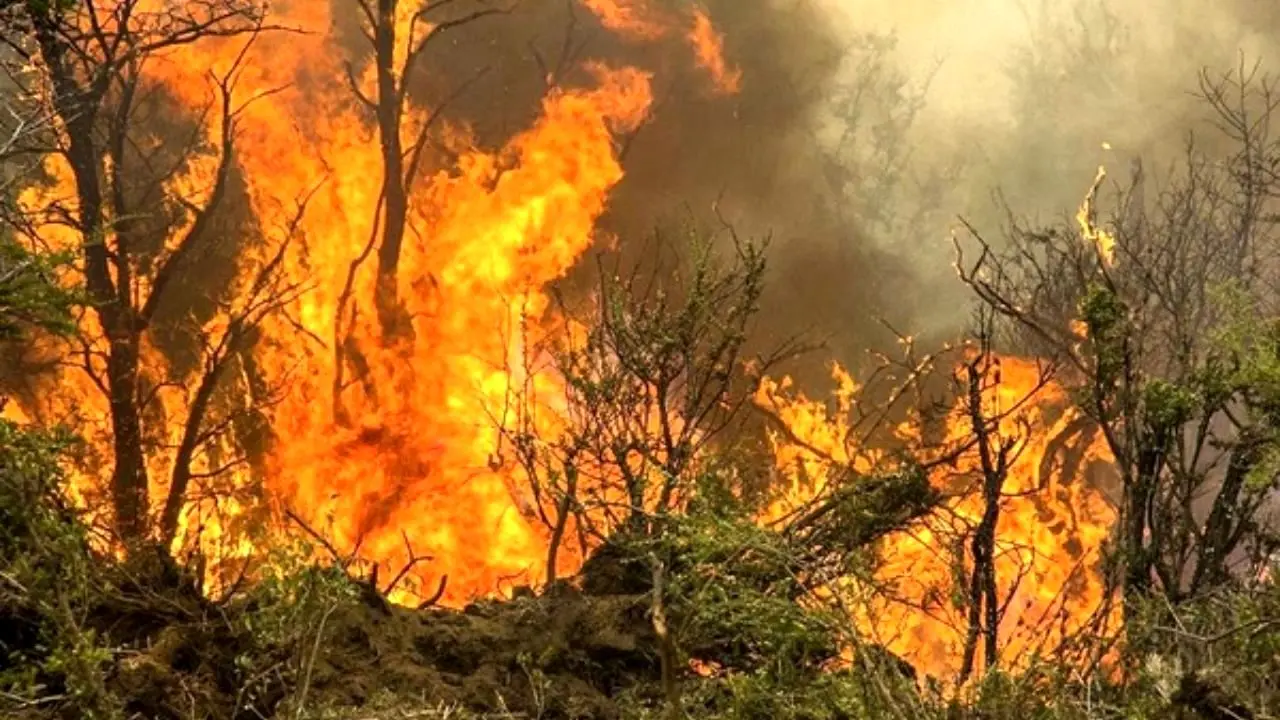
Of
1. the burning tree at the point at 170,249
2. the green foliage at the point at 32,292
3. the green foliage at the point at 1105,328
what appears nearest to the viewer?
the green foliage at the point at 32,292

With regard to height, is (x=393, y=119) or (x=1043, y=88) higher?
(x=1043, y=88)

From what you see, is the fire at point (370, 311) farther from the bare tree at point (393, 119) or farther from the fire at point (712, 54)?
the fire at point (712, 54)

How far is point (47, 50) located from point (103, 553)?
9.26 ft

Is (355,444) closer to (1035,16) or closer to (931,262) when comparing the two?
Result: (931,262)

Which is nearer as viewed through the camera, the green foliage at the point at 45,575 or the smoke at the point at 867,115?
the green foliage at the point at 45,575

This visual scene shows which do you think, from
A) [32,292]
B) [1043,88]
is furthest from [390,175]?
[32,292]

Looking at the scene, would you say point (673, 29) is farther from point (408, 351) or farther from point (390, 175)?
point (408, 351)

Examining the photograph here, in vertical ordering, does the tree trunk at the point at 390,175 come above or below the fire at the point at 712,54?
below

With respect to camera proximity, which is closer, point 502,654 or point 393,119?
point 502,654

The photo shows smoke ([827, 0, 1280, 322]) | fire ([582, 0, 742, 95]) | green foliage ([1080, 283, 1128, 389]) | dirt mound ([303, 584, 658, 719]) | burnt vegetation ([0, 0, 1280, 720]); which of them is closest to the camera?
burnt vegetation ([0, 0, 1280, 720])

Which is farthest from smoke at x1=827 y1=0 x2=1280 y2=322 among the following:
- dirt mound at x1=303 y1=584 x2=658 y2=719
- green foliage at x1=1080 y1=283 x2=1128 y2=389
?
dirt mound at x1=303 y1=584 x2=658 y2=719

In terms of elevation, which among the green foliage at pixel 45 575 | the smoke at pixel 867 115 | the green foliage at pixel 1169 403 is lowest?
the green foliage at pixel 45 575

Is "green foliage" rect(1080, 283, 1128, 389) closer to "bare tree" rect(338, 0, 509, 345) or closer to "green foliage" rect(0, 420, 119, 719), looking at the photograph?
"green foliage" rect(0, 420, 119, 719)

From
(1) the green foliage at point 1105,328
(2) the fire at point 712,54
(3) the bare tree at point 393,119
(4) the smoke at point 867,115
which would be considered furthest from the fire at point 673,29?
(1) the green foliage at point 1105,328
